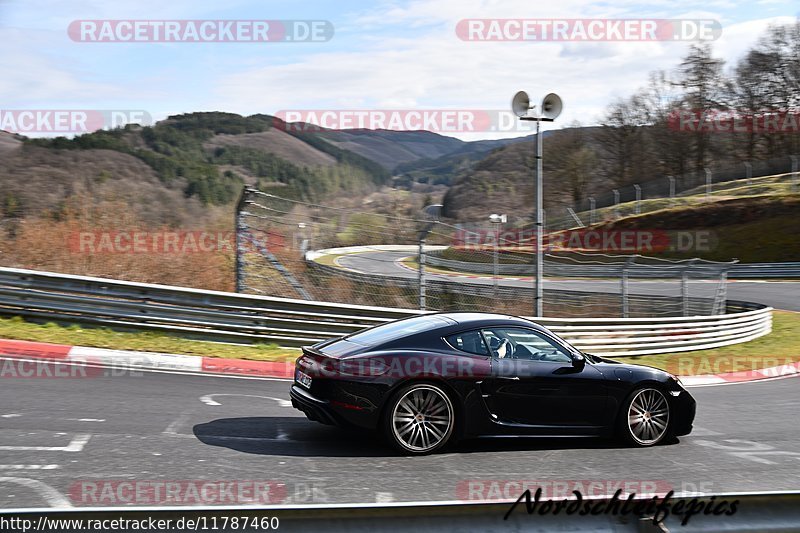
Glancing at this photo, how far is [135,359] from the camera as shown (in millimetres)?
11039

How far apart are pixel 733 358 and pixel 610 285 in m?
6.27

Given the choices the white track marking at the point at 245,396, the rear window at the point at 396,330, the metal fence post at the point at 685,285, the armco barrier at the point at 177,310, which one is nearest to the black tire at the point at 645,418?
the rear window at the point at 396,330

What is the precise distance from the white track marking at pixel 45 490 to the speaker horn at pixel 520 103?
996 cm

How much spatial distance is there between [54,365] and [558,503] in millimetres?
8444

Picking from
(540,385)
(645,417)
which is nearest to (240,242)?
(540,385)

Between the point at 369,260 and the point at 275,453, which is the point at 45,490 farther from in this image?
the point at 369,260

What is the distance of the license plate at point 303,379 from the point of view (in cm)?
714

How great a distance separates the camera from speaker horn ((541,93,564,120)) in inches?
528

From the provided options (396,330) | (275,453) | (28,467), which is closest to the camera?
(28,467)

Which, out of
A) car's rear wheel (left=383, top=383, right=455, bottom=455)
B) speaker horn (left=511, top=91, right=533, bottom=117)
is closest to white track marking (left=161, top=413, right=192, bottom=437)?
car's rear wheel (left=383, top=383, right=455, bottom=455)

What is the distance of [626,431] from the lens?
25.3ft

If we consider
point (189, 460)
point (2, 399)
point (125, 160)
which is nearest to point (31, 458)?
point (189, 460)

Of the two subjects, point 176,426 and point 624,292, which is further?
point 624,292

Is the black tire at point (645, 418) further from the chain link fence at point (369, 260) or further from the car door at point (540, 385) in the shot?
the chain link fence at point (369, 260)
